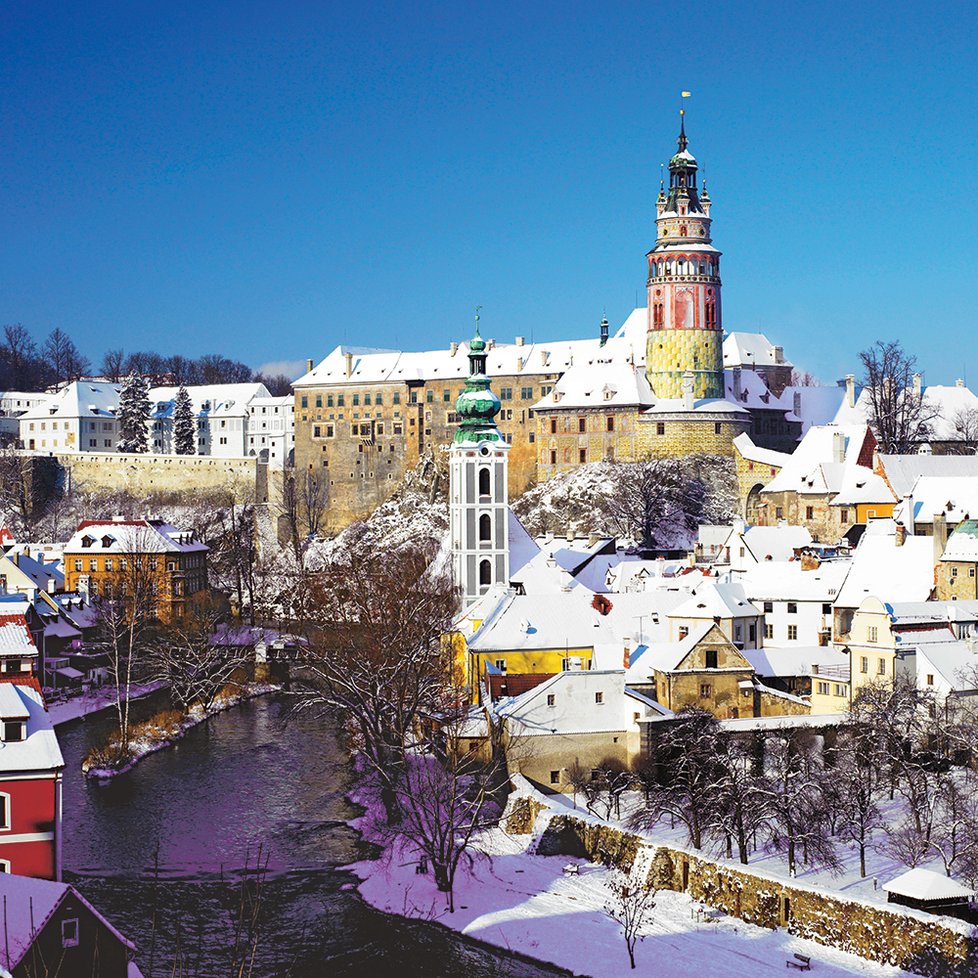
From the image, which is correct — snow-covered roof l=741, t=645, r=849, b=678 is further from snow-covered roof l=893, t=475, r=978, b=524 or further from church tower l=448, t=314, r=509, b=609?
church tower l=448, t=314, r=509, b=609

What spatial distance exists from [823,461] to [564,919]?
38509 millimetres

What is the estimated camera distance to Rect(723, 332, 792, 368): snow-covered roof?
8162cm

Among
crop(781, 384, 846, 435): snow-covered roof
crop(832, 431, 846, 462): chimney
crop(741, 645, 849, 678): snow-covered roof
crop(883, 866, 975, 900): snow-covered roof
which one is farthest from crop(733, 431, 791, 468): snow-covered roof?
crop(883, 866, 975, 900): snow-covered roof

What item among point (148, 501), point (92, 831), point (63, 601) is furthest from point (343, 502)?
point (92, 831)

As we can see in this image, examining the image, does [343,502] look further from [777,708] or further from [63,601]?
[777,708]

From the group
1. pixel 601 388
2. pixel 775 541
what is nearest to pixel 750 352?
pixel 601 388

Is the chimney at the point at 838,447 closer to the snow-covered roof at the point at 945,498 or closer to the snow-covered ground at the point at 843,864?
the snow-covered roof at the point at 945,498

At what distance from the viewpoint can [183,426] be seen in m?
97.3

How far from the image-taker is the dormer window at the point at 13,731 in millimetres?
24328

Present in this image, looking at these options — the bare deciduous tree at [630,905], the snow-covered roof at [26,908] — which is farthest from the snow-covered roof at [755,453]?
the snow-covered roof at [26,908]

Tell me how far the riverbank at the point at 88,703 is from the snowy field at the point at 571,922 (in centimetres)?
1721

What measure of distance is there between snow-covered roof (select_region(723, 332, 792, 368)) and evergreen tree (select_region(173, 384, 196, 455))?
35.6 m

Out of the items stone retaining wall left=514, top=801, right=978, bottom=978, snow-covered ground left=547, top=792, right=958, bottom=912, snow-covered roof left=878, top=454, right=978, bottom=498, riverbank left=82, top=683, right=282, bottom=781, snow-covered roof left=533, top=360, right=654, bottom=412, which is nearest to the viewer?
stone retaining wall left=514, top=801, right=978, bottom=978

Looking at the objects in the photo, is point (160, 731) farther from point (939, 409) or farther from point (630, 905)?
point (939, 409)
